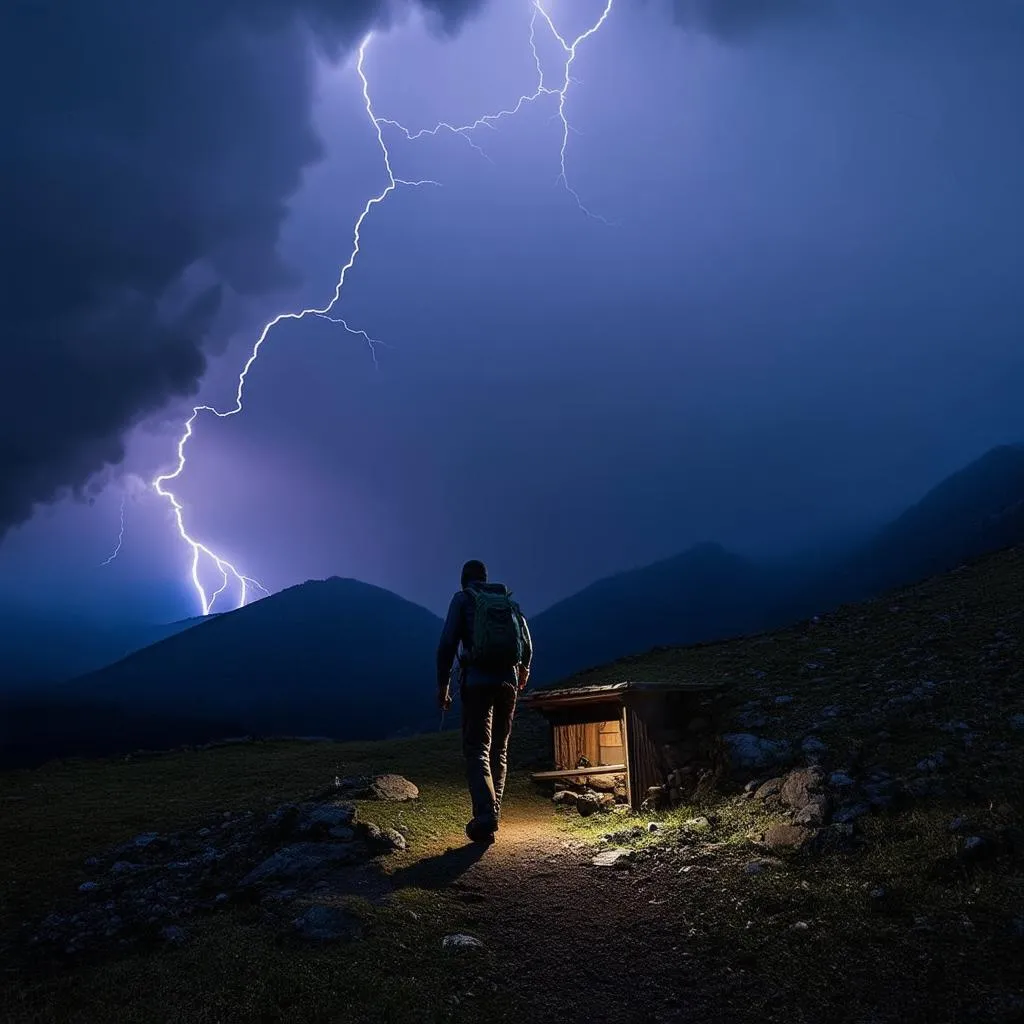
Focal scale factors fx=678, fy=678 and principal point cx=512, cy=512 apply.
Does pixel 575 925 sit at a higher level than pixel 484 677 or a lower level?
lower

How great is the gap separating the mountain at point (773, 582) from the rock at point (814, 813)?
74431 millimetres

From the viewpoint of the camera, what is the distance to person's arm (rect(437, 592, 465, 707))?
830 centimetres

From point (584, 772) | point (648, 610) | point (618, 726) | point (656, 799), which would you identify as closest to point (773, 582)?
point (648, 610)

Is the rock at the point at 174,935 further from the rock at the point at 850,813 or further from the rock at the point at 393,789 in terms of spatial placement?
the rock at the point at 850,813

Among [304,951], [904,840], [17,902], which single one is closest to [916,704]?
[904,840]

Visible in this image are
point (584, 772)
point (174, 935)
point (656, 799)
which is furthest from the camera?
point (584, 772)

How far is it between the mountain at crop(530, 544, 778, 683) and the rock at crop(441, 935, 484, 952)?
138902mm

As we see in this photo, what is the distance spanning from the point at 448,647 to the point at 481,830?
2.19m

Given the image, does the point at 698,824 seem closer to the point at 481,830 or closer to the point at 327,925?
the point at 481,830

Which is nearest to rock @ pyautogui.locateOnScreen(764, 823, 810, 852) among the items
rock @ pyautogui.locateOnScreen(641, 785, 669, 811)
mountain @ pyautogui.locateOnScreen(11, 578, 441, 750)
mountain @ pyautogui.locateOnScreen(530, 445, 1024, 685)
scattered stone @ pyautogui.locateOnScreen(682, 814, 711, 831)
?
scattered stone @ pyautogui.locateOnScreen(682, 814, 711, 831)

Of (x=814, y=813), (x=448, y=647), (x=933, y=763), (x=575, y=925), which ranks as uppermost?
(x=448, y=647)

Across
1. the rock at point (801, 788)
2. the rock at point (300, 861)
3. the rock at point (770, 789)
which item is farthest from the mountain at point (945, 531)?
the rock at point (300, 861)

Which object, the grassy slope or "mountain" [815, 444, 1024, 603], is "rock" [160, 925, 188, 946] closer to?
the grassy slope

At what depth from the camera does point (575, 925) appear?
5980 mm
